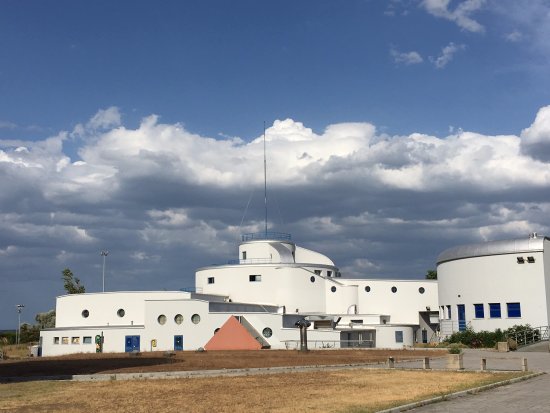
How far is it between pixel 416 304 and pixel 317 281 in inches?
403

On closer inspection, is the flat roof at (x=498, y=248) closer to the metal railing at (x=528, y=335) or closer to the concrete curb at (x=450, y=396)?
the metal railing at (x=528, y=335)

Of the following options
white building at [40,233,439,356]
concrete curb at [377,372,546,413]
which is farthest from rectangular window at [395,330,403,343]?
concrete curb at [377,372,546,413]

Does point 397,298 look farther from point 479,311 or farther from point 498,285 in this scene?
point 498,285

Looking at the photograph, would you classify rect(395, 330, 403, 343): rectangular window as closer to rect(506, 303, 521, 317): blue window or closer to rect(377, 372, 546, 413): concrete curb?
rect(506, 303, 521, 317): blue window

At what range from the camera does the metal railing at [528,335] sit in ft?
157

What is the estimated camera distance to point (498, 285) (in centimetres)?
5391

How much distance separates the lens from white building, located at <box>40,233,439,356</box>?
54250 mm

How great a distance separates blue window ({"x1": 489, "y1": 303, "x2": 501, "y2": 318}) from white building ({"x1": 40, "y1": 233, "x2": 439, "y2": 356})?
9.41m

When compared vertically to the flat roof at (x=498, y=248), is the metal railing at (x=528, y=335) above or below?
below

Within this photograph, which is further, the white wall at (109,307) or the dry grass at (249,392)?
the white wall at (109,307)

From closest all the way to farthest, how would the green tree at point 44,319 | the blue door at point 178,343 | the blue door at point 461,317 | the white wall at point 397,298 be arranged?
1. the blue door at point 178,343
2. the blue door at point 461,317
3. the white wall at point 397,298
4. the green tree at point 44,319

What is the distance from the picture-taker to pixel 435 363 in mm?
33781

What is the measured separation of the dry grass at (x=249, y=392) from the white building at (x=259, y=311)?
26.0 meters

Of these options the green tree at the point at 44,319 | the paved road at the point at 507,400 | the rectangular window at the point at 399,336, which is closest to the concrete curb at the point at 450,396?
the paved road at the point at 507,400
